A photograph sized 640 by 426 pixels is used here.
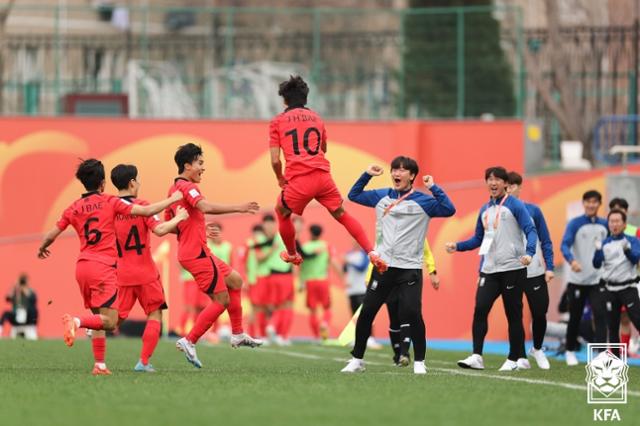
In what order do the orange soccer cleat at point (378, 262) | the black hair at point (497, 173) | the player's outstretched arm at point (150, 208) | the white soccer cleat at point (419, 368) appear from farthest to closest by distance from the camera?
the black hair at point (497, 173) < the white soccer cleat at point (419, 368) < the orange soccer cleat at point (378, 262) < the player's outstretched arm at point (150, 208)

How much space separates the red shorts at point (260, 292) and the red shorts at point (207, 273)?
Answer: 1057cm

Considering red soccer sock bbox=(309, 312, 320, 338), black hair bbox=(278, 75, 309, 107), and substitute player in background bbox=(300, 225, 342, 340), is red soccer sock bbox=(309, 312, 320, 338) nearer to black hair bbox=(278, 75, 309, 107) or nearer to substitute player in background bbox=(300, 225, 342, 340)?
substitute player in background bbox=(300, 225, 342, 340)

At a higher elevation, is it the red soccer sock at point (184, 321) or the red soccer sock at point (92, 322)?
the red soccer sock at point (92, 322)

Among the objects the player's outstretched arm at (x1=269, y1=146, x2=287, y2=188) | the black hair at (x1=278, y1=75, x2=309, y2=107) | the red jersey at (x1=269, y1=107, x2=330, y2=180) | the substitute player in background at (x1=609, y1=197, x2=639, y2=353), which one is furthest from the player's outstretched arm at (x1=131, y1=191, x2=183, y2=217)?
the substitute player in background at (x1=609, y1=197, x2=639, y2=353)

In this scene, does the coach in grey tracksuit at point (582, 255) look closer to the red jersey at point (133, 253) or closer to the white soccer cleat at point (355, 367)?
the white soccer cleat at point (355, 367)

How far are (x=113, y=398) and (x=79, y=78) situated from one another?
2186cm

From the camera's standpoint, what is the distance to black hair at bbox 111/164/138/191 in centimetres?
1455

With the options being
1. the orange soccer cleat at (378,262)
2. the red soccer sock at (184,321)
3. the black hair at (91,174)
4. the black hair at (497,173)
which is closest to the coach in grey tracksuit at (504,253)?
the black hair at (497,173)

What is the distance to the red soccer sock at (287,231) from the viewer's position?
49.7 feet

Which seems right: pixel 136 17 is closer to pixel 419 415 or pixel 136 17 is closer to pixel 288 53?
pixel 288 53

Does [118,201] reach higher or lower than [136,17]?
lower

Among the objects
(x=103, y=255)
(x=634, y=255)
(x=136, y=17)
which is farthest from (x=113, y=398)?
(x=136, y=17)

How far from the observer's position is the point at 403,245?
1483 cm

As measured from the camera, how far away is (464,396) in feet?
39.9
